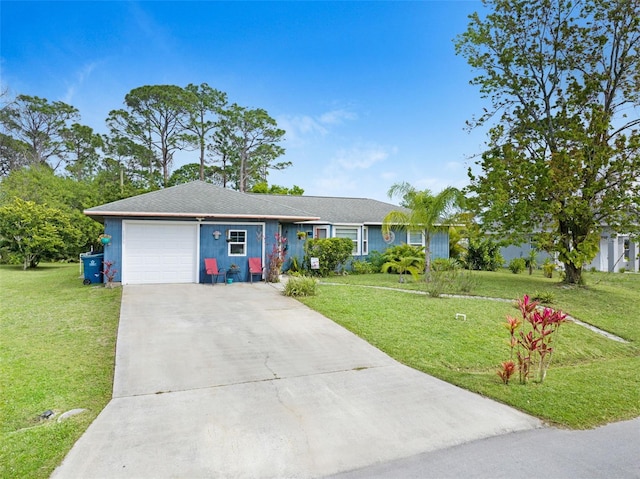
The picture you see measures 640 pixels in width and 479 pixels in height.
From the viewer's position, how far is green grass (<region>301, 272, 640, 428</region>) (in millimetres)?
4258

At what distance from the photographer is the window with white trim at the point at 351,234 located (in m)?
17.4

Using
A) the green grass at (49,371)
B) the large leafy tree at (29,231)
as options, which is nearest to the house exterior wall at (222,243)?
the green grass at (49,371)

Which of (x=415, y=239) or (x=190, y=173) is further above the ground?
(x=190, y=173)

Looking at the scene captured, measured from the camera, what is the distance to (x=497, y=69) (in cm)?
1414

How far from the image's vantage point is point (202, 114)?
32.1 metres

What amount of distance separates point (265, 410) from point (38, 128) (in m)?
40.4

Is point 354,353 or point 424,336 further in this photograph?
point 424,336

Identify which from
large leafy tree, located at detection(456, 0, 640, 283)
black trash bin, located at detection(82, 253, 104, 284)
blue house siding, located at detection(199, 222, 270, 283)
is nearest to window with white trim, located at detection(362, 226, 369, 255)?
large leafy tree, located at detection(456, 0, 640, 283)

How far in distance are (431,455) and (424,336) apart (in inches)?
146

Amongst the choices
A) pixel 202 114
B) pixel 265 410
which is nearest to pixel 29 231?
pixel 202 114

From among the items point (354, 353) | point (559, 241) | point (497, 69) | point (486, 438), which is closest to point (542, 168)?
point (559, 241)

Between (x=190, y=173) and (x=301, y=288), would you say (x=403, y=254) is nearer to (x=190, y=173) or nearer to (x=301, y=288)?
(x=301, y=288)

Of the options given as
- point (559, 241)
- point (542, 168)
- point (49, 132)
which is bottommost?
point (559, 241)

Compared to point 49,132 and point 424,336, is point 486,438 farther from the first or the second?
point 49,132
